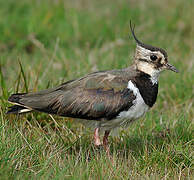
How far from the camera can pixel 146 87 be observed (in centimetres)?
465

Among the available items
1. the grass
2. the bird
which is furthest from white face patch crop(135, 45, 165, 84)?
the grass

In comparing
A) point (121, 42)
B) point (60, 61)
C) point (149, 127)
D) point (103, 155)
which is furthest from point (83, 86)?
point (121, 42)

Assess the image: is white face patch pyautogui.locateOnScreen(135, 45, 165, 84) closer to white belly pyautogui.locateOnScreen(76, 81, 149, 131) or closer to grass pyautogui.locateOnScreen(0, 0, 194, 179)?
white belly pyautogui.locateOnScreen(76, 81, 149, 131)

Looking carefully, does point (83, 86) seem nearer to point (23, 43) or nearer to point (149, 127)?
point (149, 127)

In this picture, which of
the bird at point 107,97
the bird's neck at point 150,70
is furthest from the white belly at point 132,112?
the bird's neck at point 150,70

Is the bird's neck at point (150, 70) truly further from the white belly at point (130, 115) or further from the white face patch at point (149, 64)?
the white belly at point (130, 115)

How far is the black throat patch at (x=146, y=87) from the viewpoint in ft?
15.1

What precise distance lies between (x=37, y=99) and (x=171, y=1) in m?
5.71

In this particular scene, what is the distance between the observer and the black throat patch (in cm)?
461


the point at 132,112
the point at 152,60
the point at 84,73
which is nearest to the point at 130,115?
the point at 132,112

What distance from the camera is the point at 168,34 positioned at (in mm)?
8547

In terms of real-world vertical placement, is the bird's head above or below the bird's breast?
above

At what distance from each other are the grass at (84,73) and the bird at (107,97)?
1.05 feet

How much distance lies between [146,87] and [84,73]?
185 cm
